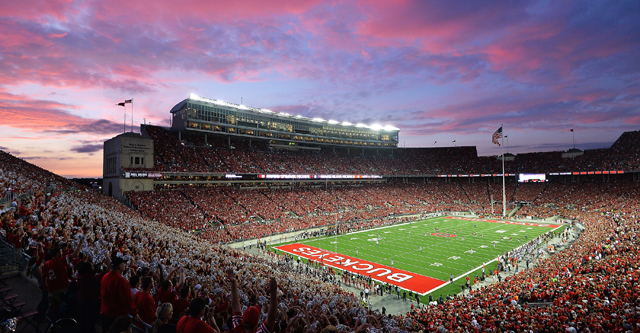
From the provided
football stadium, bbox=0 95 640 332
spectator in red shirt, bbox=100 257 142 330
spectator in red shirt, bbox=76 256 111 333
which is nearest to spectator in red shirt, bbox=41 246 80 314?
football stadium, bbox=0 95 640 332

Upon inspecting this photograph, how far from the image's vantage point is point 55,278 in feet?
18.1

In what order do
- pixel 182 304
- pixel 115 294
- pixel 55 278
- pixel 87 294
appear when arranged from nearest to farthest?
pixel 115 294, pixel 182 304, pixel 87 294, pixel 55 278

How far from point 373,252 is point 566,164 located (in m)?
57.2

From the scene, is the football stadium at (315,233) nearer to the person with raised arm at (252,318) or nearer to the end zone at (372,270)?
the person with raised arm at (252,318)

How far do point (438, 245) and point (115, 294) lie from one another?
115ft

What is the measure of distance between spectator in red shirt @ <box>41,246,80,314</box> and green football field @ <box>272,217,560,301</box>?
20.2 metres

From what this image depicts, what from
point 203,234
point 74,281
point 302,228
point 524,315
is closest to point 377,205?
point 302,228

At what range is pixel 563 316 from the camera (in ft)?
33.3

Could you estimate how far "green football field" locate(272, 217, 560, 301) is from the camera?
27141mm

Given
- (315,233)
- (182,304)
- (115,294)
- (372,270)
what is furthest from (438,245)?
(115,294)

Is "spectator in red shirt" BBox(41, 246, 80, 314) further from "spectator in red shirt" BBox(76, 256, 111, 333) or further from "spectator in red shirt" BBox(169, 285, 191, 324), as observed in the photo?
"spectator in red shirt" BBox(169, 285, 191, 324)

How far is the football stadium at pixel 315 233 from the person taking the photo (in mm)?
5910

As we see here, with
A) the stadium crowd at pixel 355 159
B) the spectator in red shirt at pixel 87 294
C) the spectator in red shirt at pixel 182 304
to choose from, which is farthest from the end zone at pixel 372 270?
the stadium crowd at pixel 355 159

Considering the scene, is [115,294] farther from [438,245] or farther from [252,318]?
[438,245]
